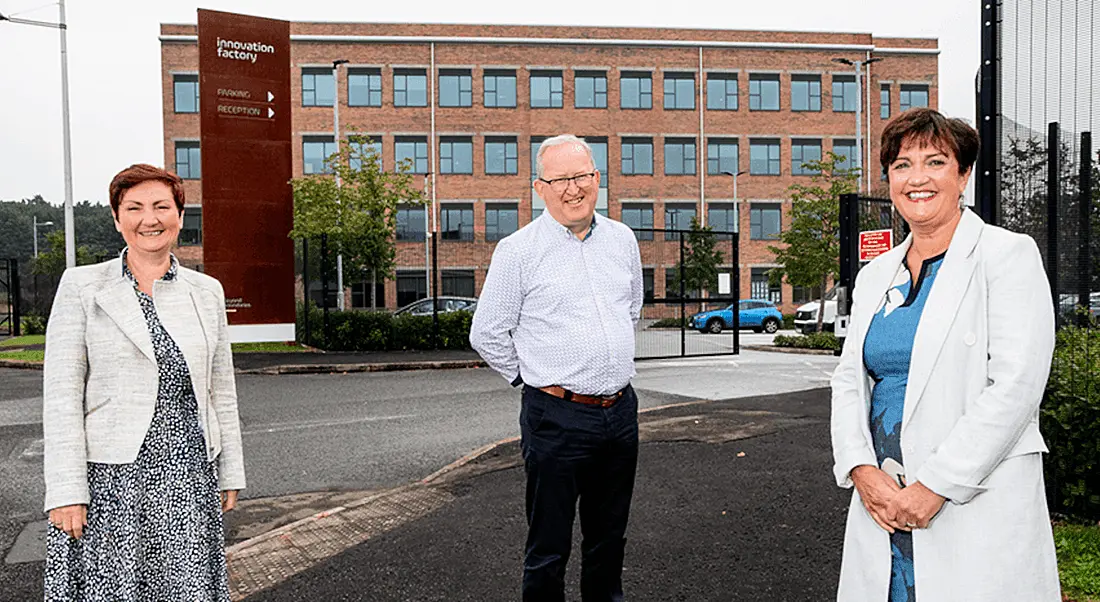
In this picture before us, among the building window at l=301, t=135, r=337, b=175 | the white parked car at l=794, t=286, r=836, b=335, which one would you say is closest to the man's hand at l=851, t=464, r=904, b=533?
the white parked car at l=794, t=286, r=836, b=335

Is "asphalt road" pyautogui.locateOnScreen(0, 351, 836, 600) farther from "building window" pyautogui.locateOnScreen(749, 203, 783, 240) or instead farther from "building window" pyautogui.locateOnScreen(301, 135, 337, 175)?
"building window" pyautogui.locateOnScreen(749, 203, 783, 240)

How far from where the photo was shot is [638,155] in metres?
50.4

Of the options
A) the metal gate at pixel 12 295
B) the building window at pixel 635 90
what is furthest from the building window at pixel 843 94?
the metal gate at pixel 12 295

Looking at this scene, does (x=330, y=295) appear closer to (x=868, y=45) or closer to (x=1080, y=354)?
(x=1080, y=354)

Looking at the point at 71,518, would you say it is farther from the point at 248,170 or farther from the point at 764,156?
the point at 764,156

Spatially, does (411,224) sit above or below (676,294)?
above

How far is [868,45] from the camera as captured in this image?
52344mm

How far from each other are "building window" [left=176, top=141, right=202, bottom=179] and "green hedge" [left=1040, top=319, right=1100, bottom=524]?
47447mm

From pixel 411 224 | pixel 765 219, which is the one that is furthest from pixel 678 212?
pixel 411 224

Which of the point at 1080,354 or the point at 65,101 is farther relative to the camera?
the point at 65,101

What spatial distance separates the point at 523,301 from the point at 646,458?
13.1ft

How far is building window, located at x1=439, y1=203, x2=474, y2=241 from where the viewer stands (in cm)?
4875

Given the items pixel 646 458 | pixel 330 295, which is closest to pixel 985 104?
pixel 646 458

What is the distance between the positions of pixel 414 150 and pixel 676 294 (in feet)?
103
